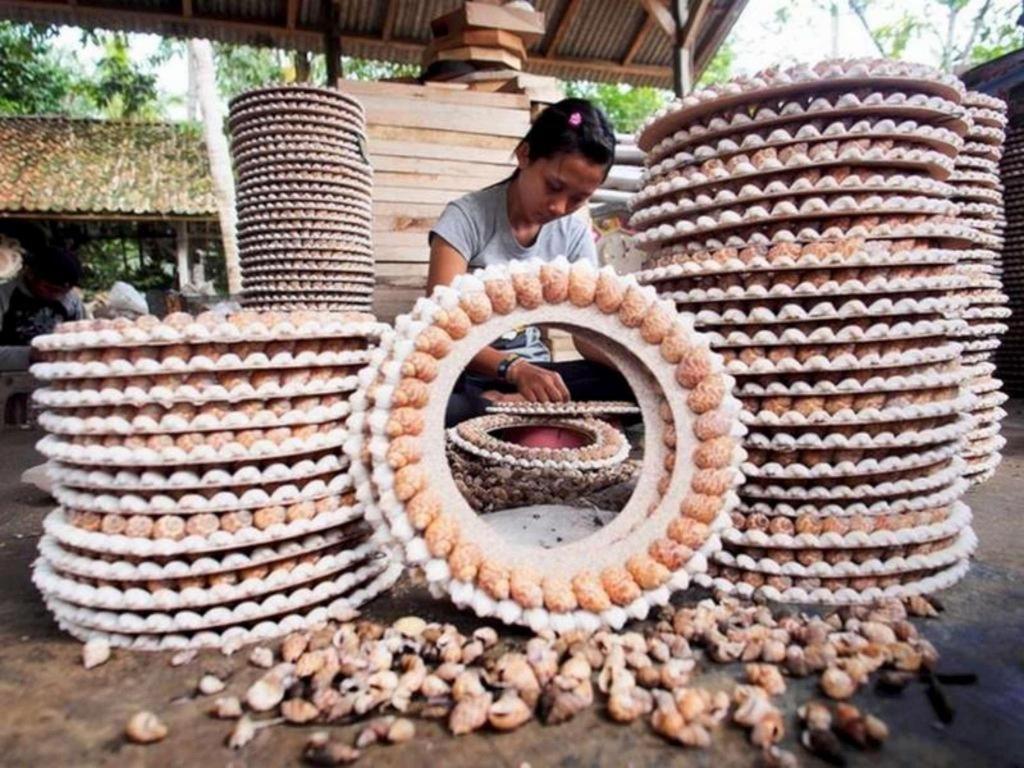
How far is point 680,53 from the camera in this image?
4.67 m

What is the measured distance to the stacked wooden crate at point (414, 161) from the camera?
3.80m

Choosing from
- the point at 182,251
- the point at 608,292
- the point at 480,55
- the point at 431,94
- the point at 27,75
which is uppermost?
the point at 27,75

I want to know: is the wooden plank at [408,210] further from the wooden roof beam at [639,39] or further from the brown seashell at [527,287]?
the brown seashell at [527,287]

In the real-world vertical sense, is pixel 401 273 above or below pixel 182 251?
below

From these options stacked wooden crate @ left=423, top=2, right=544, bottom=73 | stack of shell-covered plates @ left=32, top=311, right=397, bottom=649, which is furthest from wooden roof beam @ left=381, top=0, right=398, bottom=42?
stack of shell-covered plates @ left=32, top=311, right=397, bottom=649

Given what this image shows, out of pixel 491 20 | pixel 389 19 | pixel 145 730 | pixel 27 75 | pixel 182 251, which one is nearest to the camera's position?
pixel 145 730

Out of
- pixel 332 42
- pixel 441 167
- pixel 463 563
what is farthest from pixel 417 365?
pixel 332 42

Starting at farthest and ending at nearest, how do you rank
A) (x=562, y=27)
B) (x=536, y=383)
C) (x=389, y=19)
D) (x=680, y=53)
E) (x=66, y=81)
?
1. (x=66, y=81)
2. (x=562, y=27)
3. (x=389, y=19)
4. (x=680, y=53)
5. (x=536, y=383)

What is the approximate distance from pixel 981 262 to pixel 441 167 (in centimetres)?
269

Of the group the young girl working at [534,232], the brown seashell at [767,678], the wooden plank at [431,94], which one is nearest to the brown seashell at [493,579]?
the brown seashell at [767,678]

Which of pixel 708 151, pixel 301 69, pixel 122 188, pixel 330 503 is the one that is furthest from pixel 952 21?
pixel 330 503

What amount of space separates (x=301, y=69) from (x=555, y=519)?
6.56 m

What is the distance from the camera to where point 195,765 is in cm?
85

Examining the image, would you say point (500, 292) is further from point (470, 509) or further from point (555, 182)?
point (555, 182)
